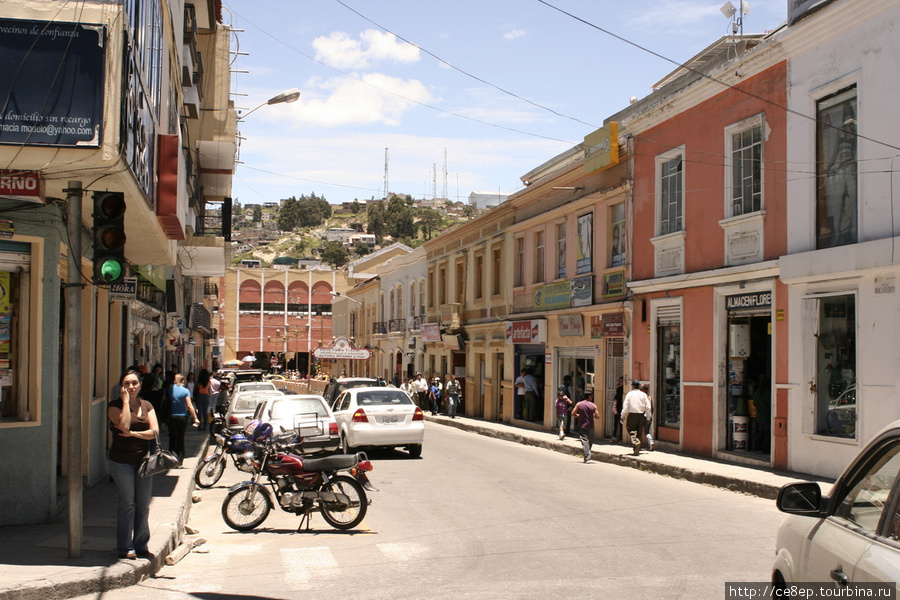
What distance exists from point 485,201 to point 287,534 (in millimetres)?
42022

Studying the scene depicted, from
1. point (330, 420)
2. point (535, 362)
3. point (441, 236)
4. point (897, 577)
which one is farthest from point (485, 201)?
point (897, 577)

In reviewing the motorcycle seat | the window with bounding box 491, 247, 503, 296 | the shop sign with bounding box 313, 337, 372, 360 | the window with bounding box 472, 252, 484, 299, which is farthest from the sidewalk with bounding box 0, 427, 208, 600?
the shop sign with bounding box 313, 337, 372, 360

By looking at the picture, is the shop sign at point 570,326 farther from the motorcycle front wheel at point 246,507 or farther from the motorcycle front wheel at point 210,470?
the motorcycle front wheel at point 246,507

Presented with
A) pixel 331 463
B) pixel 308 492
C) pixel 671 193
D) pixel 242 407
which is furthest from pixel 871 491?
pixel 242 407

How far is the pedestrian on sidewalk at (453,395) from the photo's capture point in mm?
36275

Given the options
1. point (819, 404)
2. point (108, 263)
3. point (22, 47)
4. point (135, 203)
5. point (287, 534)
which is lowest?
point (287, 534)

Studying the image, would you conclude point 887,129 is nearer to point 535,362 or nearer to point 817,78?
point 817,78

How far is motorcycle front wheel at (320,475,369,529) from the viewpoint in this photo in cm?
1075

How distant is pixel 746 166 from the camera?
59.9 ft

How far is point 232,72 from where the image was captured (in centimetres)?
2820

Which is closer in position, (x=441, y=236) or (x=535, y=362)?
(x=535, y=362)

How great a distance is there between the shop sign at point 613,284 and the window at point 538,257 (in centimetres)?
540

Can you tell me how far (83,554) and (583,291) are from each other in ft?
61.9

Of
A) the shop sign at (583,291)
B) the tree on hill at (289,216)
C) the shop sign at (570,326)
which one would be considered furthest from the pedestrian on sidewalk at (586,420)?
the tree on hill at (289,216)
